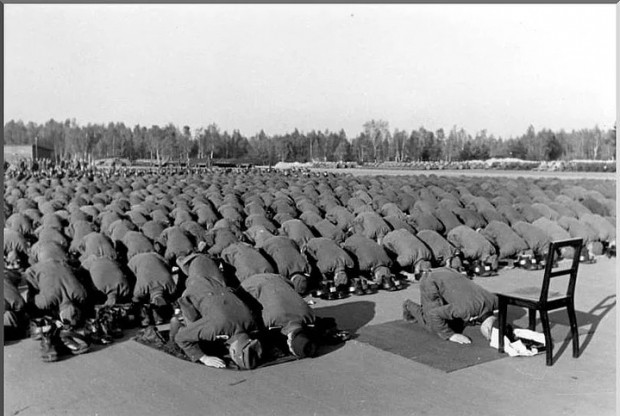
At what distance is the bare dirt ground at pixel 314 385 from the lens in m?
7.11

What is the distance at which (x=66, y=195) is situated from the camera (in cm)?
2967

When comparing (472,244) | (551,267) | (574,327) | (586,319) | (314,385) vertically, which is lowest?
(586,319)

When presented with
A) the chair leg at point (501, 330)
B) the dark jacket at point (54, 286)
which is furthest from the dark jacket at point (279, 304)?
the dark jacket at point (54, 286)

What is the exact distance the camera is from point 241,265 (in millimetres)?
12523

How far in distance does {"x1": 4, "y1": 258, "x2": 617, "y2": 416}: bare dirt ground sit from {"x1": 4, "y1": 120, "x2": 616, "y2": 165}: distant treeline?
8215cm

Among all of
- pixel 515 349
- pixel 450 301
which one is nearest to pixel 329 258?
pixel 450 301

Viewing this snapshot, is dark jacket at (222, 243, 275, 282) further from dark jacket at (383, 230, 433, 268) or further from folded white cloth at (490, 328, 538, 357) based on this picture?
folded white cloth at (490, 328, 538, 357)

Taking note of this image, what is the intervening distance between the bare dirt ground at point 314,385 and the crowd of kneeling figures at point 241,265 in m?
0.41

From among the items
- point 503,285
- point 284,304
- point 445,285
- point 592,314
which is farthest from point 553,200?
point 284,304

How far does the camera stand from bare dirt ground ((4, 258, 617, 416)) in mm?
7105

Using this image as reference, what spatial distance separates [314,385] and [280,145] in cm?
10379

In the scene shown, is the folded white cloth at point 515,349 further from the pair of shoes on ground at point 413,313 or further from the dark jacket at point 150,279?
the dark jacket at point 150,279

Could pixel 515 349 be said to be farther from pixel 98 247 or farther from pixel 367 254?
pixel 98 247

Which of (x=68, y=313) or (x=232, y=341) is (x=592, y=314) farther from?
(x=68, y=313)
